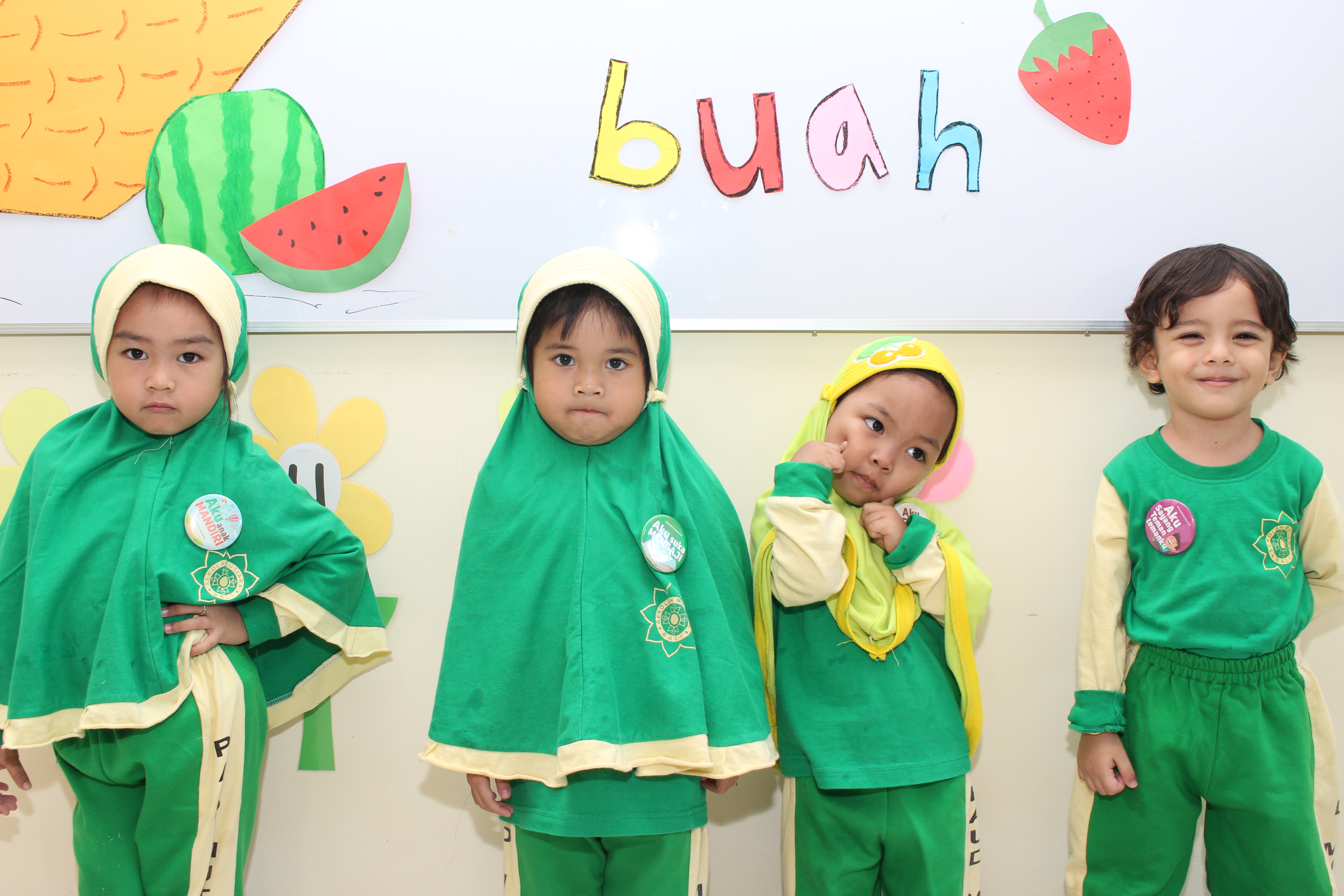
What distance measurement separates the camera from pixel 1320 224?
184 cm

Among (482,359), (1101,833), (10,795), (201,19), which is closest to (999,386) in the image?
(1101,833)

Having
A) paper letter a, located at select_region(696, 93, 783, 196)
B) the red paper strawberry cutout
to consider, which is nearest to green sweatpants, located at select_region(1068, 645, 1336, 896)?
the red paper strawberry cutout

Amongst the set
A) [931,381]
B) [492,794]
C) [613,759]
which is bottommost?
[492,794]

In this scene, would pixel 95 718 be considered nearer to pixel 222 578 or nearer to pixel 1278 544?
pixel 222 578

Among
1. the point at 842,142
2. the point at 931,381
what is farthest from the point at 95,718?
the point at 842,142

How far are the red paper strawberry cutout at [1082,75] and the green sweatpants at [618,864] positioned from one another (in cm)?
168

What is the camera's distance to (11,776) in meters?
1.64

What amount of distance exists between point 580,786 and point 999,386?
1.22 meters

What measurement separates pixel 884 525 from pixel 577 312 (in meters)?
0.68

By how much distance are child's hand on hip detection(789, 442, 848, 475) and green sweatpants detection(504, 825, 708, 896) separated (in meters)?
0.68

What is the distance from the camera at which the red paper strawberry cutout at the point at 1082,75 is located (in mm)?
1813

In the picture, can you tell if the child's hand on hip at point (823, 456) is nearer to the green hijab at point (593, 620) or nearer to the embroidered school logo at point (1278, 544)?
the green hijab at point (593, 620)

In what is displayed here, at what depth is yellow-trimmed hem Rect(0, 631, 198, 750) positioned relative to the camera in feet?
4.57

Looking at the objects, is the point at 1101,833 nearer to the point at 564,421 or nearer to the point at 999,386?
the point at 999,386
